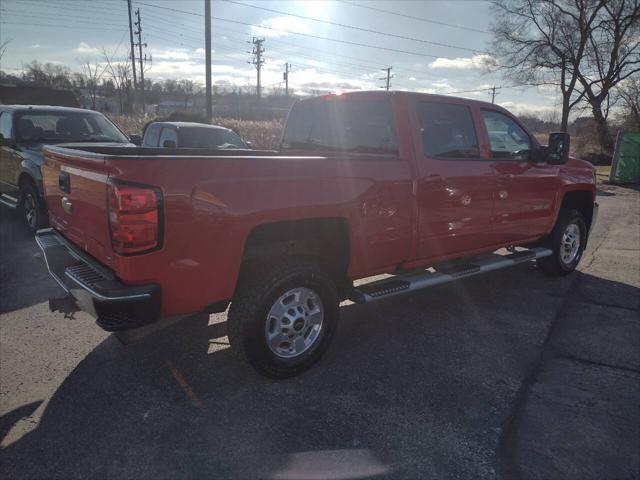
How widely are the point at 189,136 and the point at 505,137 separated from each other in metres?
6.95

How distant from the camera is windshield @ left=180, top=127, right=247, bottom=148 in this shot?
31.7ft

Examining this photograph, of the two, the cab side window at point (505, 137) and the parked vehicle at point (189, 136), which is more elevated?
the cab side window at point (505, 137)

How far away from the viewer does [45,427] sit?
270 centimetres

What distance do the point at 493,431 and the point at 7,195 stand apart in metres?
8.23

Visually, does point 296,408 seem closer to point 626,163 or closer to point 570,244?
point 570,244

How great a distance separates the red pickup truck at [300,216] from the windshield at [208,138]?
534cm

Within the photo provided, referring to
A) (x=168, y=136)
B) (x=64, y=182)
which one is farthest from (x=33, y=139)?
(x=64, y=182)

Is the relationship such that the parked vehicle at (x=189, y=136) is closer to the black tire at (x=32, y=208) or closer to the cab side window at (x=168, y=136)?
the cab side window at (x=168, y=136)

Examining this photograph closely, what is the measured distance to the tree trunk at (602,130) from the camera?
2900cm

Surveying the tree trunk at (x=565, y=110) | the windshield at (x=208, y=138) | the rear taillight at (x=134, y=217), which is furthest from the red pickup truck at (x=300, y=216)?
the tree trunk at (x=565, y=110)

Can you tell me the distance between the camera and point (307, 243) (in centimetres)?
335

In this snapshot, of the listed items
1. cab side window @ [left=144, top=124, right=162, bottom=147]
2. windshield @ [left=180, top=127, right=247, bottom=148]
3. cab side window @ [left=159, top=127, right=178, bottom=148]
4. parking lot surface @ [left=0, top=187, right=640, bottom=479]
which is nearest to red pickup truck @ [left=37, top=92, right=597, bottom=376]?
parking lot surface @ [left=0, top=187, right=640, bottom=479]

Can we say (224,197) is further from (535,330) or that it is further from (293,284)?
(535,330)

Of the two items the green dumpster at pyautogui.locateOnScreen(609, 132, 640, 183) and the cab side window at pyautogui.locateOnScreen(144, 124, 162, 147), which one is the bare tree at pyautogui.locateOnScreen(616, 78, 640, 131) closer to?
the green dumpster at pyautogui.locateOnScreen(609, 132, 640, 183)
